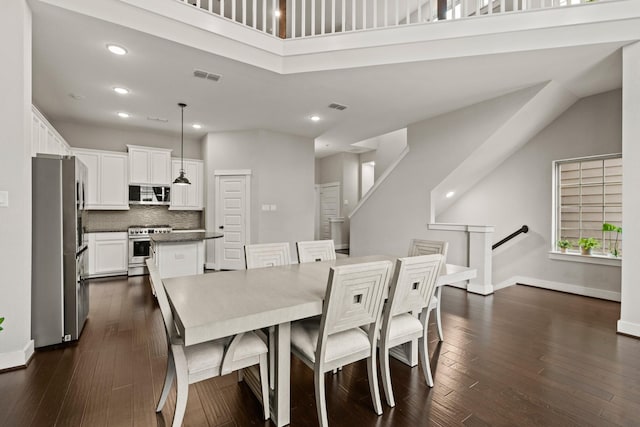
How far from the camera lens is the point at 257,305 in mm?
1526

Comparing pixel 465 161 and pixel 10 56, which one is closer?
pixel 10 56

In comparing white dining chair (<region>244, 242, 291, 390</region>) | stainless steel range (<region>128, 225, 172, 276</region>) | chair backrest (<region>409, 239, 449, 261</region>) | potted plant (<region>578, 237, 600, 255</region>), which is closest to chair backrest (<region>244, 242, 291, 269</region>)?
white dining chair (<region>244, 242, 291, 390</region>)

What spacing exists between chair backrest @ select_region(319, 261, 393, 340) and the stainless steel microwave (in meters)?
5.49

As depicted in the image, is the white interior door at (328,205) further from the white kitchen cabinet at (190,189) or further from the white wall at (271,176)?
the white kitchen cabinet at (190,189)

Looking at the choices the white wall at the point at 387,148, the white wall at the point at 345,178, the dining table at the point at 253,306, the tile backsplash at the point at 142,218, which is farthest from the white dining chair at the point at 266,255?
the white wall at the point at 345,178

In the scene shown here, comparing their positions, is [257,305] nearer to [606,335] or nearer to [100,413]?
[100,413]

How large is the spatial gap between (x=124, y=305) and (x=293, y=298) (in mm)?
3255

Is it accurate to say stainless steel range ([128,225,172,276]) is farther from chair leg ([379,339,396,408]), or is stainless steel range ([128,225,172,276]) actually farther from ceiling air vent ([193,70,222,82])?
chair leg ([379,339,396,408])

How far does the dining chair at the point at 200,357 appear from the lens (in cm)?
147

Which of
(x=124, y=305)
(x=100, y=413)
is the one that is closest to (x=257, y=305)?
(x=100, y=413)

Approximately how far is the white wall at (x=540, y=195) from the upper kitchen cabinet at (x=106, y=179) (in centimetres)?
668

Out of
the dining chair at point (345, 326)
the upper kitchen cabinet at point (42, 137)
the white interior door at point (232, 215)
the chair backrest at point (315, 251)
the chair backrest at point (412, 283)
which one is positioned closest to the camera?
the dining chair at point (345, 326)

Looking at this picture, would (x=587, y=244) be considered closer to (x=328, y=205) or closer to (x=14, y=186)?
(x=328, y=205)

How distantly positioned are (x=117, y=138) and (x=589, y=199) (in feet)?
27.6
